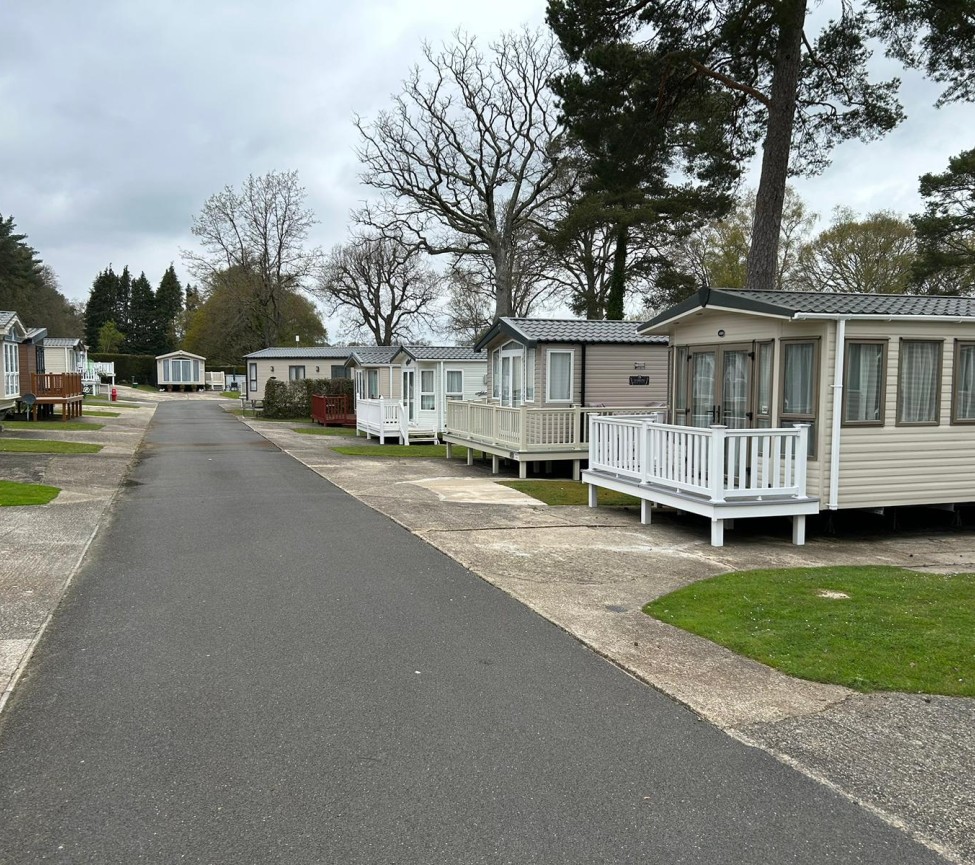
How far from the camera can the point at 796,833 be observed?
3312mm

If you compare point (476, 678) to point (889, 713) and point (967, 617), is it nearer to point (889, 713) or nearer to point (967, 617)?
point (889, 713)

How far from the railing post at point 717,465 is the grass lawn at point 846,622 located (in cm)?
154

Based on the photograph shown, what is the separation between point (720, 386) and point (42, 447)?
53.4 ft

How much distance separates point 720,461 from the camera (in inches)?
375

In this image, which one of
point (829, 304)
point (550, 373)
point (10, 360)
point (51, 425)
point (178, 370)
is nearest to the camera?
point (829, 304)

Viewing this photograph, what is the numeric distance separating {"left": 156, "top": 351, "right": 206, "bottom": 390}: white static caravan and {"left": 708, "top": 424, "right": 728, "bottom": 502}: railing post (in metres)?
61.8

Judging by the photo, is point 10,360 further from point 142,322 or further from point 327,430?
point 142,322

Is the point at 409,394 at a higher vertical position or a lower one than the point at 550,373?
lower

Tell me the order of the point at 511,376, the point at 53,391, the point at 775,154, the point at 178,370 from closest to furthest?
the point at 775,154 → the point at 511,376 → the point at 53,391 → the point at 178,370

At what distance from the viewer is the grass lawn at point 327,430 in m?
29.0

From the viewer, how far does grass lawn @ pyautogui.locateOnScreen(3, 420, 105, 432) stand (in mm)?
25922

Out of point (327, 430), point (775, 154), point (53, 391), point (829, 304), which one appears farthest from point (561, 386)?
point (53, 391)

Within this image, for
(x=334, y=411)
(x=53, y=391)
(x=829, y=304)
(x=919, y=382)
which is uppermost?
(x=829, y=304)

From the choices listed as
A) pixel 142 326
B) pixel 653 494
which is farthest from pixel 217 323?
pixel 653 494
